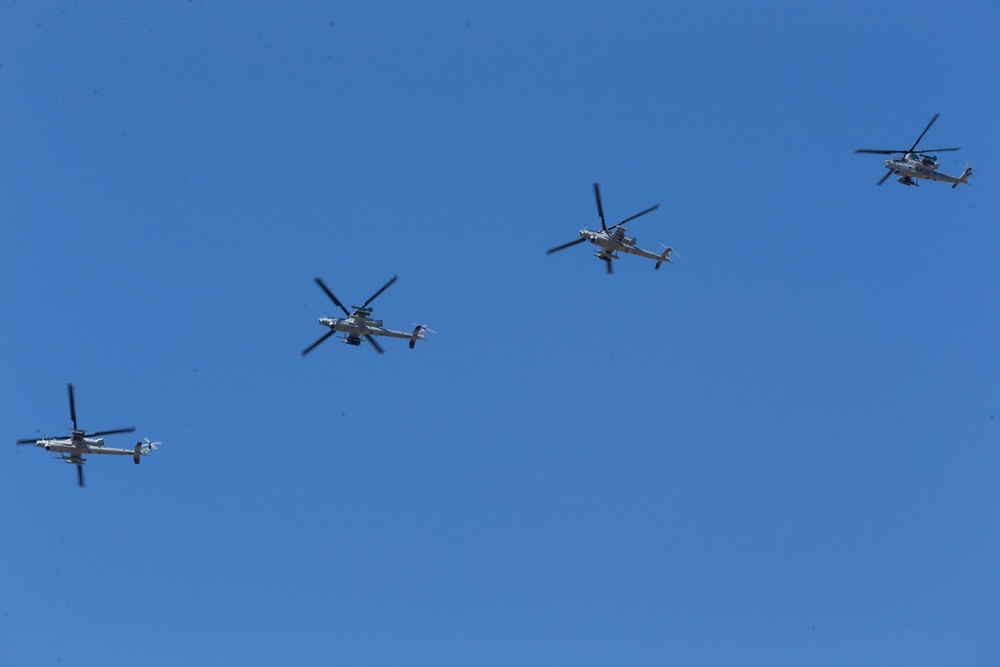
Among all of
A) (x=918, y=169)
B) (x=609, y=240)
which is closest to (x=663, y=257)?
(x=609, y=240)

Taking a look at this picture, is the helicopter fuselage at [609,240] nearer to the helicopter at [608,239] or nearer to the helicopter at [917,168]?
the helicopter at [608,239]

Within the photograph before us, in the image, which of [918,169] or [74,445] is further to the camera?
[918,169]

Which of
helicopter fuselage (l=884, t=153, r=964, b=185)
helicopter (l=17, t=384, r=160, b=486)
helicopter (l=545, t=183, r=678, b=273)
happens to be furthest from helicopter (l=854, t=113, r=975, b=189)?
helicopter (l=17, t=384, r=160, b=486)

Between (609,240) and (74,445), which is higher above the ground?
(609,240)

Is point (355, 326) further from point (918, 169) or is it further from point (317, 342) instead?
point (918, 169)

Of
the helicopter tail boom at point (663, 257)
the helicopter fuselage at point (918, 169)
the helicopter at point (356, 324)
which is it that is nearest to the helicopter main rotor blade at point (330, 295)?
the helicopter at point (356, 324)

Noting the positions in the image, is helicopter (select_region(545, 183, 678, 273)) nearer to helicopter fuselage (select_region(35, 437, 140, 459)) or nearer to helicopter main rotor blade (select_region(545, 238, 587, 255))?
helicopter main rotor blade (select_region(545, 238, 587, 255))

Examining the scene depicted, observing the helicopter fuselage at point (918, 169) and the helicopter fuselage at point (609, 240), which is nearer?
the helicopter fuselage at point (609, 240)

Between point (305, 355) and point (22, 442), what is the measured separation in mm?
18540

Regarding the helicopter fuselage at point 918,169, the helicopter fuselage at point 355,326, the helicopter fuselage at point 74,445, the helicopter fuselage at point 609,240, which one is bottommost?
the helicopter fuselage at point 74,445

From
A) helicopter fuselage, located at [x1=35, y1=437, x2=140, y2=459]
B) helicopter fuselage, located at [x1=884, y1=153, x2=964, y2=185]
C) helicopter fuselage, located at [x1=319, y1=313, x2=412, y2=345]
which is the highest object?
helicopter fuselage, located at [x1=884, y1=153, x2=964, y2=185]

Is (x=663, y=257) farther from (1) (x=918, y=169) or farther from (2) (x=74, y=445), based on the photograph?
(2) (x=74, y=445)

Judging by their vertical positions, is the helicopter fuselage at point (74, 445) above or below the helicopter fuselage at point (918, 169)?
below

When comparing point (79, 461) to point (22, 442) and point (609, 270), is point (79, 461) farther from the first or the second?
point (609, 270)
